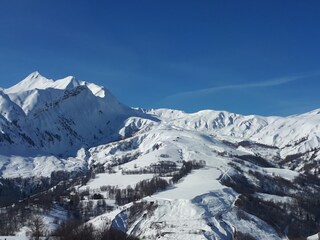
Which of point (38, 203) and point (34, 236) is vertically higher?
point (38, 203)

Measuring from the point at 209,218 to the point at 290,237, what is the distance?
29.4m

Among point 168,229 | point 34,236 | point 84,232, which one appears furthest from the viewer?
point 168,229

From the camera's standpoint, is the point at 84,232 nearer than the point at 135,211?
Yes

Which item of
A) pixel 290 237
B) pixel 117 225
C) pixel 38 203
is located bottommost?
pixel 290 237

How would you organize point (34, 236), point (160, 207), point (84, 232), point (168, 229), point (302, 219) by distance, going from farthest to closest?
point (302, 219) < point (160, 207) < point (168, 229) < point (84, 232) < point (34, 236)

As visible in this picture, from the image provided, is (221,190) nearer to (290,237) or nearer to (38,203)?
(290,237)

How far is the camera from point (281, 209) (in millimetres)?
198375

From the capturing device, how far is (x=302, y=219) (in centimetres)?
19662

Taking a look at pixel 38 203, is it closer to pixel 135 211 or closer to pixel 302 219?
pixel 135 211

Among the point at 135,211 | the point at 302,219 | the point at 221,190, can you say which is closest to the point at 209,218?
the point at 135,211

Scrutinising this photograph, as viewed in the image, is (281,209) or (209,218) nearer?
(209,218)

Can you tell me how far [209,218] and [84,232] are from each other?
66064 millimetres

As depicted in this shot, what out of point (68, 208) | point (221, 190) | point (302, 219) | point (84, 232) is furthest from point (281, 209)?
point (84, 232)

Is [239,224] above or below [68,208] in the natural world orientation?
below
